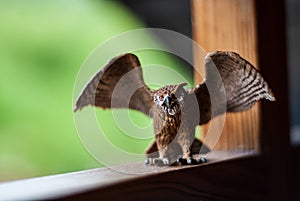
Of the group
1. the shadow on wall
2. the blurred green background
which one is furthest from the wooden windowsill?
the shadow on wall

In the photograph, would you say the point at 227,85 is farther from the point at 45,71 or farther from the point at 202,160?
the point at 45,71

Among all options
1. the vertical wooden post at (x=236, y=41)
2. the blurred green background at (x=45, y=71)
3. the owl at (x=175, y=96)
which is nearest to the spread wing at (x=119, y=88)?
the owl at (x=175, y=96)

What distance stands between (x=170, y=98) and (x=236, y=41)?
0.84 ft

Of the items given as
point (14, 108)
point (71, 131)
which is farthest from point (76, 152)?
point (14, 108)

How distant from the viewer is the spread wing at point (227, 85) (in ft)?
1.64

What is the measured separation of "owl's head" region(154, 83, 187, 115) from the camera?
48 centimetres

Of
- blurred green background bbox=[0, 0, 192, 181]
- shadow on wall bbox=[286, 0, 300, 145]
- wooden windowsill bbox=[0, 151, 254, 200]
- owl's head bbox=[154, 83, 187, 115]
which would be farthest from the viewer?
shadow on wall bbox=[286, 0, 300, 145]

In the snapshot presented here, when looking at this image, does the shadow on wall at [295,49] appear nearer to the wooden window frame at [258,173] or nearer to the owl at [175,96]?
the wooden window frame at [258,173]

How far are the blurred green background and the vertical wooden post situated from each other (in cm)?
11

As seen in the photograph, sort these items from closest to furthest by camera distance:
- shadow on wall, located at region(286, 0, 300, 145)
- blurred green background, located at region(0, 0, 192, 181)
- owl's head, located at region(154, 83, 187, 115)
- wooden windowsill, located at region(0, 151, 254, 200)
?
wooden windowsill, located at region(0, 151, 254, 200)
owl's head, located at region(154, 83, 187, 115)
blurred green background, located at region(0, 0, 192, 181)
shadow on wall, located at region(286, 0, 300, 145)

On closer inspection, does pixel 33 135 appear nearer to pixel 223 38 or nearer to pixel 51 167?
pixel 51 167

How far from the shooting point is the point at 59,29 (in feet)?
2.87

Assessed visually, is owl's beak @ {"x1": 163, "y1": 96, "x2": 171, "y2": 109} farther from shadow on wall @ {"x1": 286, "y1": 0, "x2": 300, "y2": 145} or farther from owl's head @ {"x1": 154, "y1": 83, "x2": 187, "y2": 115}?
shadow on wall @ {"x1": 286, "y1": 0, "x2": 300, "y2": 145}

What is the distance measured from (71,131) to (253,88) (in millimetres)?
303
